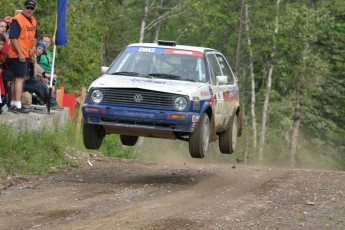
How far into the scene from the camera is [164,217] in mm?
10758

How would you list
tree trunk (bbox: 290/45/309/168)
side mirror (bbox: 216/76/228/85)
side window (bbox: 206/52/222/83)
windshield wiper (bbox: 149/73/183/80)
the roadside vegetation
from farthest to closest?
1. tree trunk (bbox: 290/45/309/168)
2. side window (bbox: 206/52/222/83)
3. side mirror (bbox: 216/76/228/85)
4. windshield wiper (bbox: 149/73/183/80)
5. the roadside vegetation

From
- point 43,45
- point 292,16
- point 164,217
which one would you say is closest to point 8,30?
point 43,45

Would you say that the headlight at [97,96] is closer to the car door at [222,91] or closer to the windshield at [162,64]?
the windshield at [162,64]

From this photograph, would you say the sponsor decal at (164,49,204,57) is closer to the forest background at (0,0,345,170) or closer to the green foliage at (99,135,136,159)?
the green foliage at (99,135,136,159)

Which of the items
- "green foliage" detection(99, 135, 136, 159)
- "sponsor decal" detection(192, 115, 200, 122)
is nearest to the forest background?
"green foliage" detection(99, 135, 136, 159)

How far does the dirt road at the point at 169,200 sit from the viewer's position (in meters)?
10.5

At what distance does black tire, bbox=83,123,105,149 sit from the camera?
14653 mm

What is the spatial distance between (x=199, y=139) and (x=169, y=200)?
204 centimetres

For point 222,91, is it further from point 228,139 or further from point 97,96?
point 97,96

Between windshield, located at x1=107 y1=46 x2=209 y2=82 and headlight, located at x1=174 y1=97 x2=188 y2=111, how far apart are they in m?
1.01

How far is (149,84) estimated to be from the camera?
14.2m

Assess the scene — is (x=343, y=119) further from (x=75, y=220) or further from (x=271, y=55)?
(x=75, y=220)

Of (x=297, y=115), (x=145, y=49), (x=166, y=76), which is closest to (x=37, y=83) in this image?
(x=145, y=49)

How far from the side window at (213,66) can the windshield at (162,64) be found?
231mm
